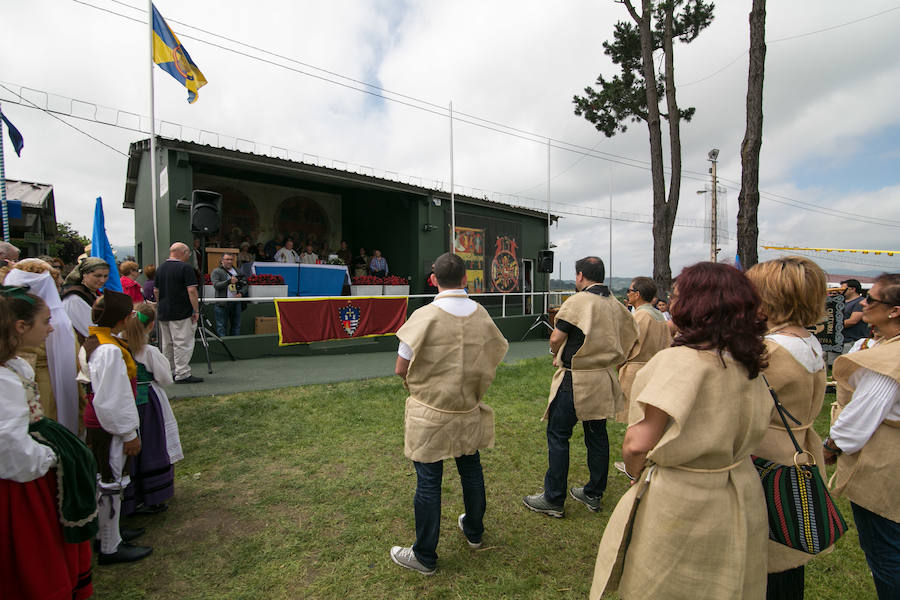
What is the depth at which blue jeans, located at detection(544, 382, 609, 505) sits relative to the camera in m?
3.03

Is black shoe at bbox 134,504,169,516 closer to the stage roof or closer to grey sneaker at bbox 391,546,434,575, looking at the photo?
grey sneaker at bbox 391,546,434,575

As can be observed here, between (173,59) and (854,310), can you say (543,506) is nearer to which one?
(854,310)

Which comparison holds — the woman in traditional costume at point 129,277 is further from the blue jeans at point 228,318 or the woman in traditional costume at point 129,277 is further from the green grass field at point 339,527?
the green grass field at point 339,527

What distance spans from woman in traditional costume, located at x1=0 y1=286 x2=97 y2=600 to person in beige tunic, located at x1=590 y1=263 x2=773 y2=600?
2.20 meters

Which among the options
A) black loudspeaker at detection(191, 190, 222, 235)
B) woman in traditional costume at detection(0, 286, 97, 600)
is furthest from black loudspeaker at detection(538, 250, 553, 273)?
woman in traditional costume at detection(0, 286, 97, 600)

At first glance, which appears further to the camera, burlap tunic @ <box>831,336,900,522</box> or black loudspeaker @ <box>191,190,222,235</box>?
black loudspeaker @ <box>191,190,222,235</box>

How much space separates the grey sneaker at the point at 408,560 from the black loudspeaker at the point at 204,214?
5.93 metres

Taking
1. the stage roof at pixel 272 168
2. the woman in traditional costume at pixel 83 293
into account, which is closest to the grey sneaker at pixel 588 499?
the woman in traditional costume at pixel 83 293

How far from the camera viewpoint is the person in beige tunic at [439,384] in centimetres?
234

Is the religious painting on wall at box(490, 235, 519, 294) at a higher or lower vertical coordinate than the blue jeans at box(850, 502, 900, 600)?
higher

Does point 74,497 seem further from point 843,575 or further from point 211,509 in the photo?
point 843,575

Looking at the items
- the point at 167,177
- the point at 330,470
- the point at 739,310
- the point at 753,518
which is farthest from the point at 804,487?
the point at 167,177

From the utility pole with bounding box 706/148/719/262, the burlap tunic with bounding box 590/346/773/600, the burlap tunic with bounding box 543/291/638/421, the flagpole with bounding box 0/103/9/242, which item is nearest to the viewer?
the burlap tunic with bounding box 590/346/773/600

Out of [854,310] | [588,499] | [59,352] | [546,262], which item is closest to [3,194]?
[59,352]
